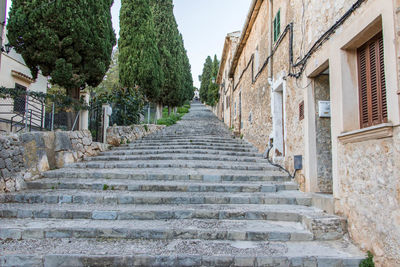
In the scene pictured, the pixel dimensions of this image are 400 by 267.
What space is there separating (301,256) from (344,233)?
0.94m

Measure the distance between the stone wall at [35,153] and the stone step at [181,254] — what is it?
7.26 ft

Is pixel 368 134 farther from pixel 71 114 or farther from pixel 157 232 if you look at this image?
pixel 71 114

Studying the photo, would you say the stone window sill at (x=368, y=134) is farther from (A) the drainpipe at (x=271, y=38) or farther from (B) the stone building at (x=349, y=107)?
(A) the drainpipe at (x=271, y=38)

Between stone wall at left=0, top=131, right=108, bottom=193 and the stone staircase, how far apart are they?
0.35 metres

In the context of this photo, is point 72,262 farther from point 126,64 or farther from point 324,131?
point 126,64

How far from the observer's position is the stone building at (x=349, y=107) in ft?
8.98

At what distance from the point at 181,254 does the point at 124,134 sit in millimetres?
7629

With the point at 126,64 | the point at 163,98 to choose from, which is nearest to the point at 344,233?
the point at 126,64

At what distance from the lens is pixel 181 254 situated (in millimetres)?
3146

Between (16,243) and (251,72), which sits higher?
(251,72)

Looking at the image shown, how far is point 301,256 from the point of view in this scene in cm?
307

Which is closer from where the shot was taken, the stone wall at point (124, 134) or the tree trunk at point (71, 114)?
the tree trunk at point (71, 114)

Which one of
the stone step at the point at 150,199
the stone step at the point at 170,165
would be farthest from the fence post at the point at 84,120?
the stone step at the point at 150,199

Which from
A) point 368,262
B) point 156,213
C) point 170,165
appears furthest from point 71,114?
point 368,262
